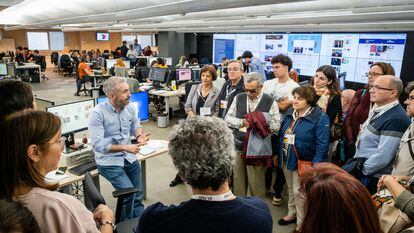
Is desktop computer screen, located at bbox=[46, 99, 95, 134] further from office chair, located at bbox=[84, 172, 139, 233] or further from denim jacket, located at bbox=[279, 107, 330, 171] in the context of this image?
denim jacket, located at bbox=[279, 107, 330, 171]

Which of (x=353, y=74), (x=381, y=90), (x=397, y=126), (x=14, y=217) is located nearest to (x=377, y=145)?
(x=397, y=126)

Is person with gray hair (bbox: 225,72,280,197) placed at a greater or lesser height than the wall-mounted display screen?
lesser

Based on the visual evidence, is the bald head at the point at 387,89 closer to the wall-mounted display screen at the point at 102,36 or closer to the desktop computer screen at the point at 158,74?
the desktop computer screen at the point at 158,74

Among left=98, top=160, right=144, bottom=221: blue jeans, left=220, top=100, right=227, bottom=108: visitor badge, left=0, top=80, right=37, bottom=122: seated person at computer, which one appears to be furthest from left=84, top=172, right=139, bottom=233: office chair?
left=220, top=100, right=227, bottom=108: visitor badge

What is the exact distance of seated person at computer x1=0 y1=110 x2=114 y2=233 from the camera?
1.20m

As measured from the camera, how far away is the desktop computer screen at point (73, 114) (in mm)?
2652

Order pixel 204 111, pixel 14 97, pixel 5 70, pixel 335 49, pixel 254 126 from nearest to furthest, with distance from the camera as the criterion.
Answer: pixel 14 97 → pixel 254 126 → pixel 204 111 → pixel 5 70 → pixel 335 49

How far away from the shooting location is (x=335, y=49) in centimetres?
845

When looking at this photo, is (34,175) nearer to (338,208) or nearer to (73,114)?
(338,208)

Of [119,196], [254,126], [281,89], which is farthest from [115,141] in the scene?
[281,89]

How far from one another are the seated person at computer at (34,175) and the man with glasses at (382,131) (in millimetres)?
2004

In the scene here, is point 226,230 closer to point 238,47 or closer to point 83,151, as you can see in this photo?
point 83,151

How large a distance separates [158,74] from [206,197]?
21.7 ft

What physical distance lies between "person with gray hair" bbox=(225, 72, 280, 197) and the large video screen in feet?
16.0
